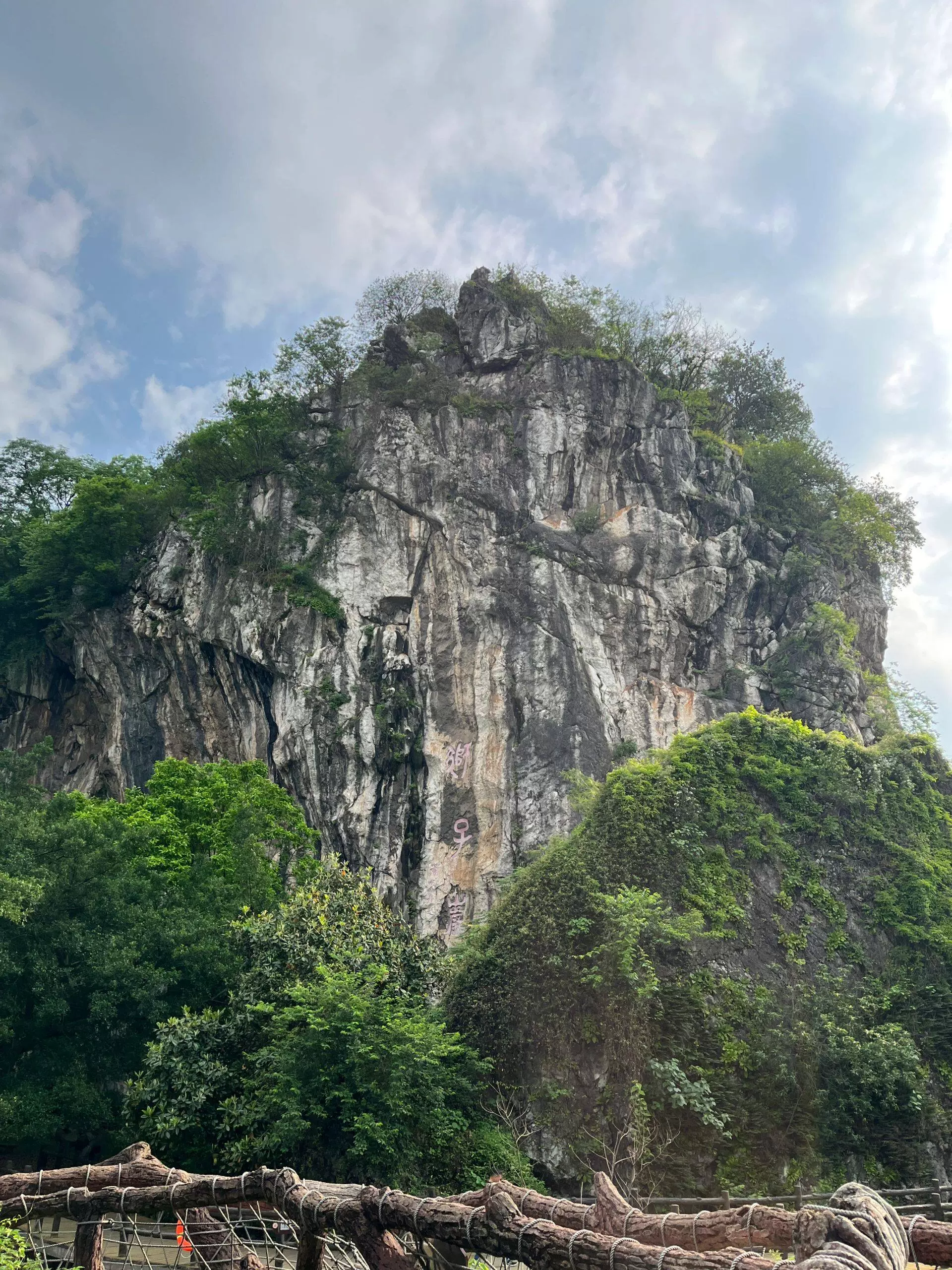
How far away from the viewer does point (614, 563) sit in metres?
24.6

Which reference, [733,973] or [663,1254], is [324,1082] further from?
[663,1254]

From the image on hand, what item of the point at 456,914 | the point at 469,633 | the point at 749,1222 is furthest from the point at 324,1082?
the point at 469,633

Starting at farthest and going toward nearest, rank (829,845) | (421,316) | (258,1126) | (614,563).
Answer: (421,316) → (614,563) → (829,845) → (258,1126)

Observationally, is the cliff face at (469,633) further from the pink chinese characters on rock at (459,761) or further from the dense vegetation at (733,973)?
the dense vegetation at (733,973)

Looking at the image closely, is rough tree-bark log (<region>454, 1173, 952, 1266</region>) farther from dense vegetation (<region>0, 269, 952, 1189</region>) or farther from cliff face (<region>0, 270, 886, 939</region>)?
cliff face (<region>0, 270, 886, 939</region>)

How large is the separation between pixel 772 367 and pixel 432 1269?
32141 mm

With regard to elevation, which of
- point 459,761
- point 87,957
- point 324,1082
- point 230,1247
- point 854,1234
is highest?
point 459,761

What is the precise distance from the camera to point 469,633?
2348cm

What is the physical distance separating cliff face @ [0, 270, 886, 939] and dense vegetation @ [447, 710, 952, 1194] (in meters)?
6.35

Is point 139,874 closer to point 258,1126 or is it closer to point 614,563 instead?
point 258,1126

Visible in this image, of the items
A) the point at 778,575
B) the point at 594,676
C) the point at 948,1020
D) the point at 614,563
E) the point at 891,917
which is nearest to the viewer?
the point at 948,1020

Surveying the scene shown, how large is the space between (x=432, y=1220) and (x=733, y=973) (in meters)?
8.36

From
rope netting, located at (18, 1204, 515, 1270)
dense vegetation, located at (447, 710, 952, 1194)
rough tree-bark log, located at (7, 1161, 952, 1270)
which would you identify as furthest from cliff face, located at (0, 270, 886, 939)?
rough tree-bark log, located at (7, 1161, 952, 1270)

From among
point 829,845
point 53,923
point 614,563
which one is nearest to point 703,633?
point 614,563
